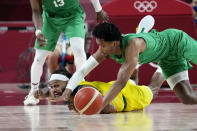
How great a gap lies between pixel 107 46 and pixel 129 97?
3.56 feet

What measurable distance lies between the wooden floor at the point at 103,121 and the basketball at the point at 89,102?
11 cm

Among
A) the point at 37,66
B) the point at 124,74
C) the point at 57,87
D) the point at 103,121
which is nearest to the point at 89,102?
the point at 103,121

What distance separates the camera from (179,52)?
4504 mm

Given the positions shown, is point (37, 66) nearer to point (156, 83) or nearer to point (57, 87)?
point (57, 87)

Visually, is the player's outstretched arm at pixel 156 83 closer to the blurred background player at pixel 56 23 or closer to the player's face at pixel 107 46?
the blurred background player at pixel 56 23

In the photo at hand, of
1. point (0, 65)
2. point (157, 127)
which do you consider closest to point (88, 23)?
point (0, 65)

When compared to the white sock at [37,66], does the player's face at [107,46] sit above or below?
above

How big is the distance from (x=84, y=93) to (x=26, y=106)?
190 cm

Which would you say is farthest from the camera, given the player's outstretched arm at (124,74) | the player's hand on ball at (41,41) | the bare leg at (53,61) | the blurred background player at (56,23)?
the bare leg at (53,61)

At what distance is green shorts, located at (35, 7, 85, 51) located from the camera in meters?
5.55

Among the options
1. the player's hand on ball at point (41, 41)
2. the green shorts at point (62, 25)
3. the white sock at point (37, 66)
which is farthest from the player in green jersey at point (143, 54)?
the white sock at point (37, 66)

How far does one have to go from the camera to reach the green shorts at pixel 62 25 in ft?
18.2

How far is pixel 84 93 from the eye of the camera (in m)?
3.91

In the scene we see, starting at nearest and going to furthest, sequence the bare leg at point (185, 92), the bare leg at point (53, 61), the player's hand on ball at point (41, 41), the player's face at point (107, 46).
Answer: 1. the player's face at point (107, 46)
2. the bare leg at point (185, 92)
3. the player's hand on ball at point (41, 41)
4. the bare leg at point (53, 61)
